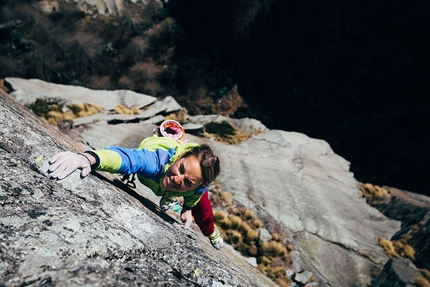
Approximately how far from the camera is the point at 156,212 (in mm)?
3217

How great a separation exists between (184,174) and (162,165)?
323mm

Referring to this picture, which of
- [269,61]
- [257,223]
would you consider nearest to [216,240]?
[257,223]

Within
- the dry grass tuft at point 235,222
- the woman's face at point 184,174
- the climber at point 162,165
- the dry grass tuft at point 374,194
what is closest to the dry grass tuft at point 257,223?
the dry grass tuft at point 235,222

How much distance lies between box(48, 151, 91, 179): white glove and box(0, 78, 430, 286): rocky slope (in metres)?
0.08

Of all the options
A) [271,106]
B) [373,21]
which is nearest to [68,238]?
[373,21]

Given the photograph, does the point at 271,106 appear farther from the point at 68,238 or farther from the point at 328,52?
the point at 68,238

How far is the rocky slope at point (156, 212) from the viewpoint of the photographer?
A: 167 cm

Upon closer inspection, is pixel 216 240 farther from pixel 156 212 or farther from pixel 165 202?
pixel 156 212

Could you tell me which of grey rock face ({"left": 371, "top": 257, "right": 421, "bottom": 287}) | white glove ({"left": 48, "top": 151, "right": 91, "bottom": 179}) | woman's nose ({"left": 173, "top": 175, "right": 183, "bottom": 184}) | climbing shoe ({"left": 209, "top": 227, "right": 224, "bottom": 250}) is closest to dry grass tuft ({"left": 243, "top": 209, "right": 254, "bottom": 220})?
grey rock face ({"left": 371, "top": 257, "right": 421, "bottom": 287})

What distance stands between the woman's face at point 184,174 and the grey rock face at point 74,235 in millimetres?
427

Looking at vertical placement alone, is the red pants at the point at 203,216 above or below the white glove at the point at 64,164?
below

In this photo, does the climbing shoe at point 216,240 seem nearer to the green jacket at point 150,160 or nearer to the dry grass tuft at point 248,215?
the green jacket at point 150,160

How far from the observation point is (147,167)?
2883mm

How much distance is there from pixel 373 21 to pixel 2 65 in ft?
92.4
